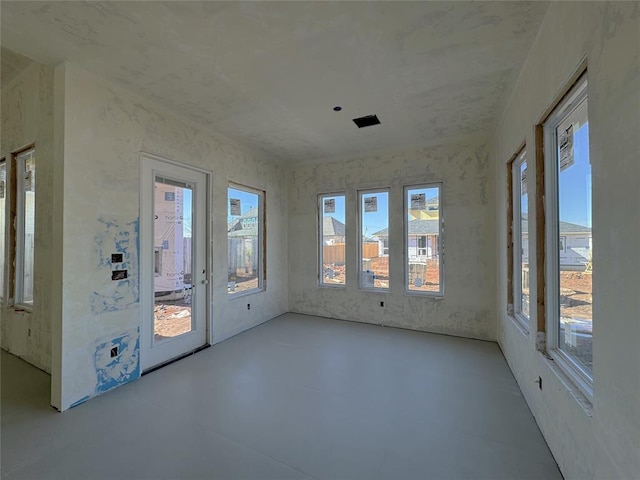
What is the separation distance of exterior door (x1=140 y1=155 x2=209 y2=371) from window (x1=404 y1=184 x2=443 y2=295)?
10.5 ft

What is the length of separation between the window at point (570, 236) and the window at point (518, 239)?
84 cm

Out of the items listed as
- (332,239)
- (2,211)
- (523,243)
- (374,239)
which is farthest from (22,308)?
(523,243)

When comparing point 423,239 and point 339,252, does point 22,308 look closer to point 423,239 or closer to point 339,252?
point 339,252

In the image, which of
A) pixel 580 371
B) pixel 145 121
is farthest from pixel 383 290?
pixel 145 121

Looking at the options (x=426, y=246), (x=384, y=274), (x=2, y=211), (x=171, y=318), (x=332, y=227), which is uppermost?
(x=2, y=211)

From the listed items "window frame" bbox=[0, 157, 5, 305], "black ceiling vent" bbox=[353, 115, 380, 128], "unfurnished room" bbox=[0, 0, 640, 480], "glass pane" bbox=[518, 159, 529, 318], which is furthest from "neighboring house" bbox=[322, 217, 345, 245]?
"window frame" bbox=[0, 157, 5, 305]

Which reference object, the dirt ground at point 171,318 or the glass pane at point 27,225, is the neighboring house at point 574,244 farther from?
the glass pane at point 27,225

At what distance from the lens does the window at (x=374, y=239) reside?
193 inches

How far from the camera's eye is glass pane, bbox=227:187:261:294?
174 inches

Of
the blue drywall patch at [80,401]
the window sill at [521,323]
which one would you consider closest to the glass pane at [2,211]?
the blue drywall patch at [80,401]

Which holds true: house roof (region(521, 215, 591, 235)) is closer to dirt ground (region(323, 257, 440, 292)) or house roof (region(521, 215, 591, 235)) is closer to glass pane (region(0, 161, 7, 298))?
dirt ground (region(323, 257, 440, 292))

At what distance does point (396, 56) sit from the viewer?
2.40 m

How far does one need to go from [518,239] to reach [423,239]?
5.05 ft

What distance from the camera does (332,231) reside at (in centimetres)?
539
